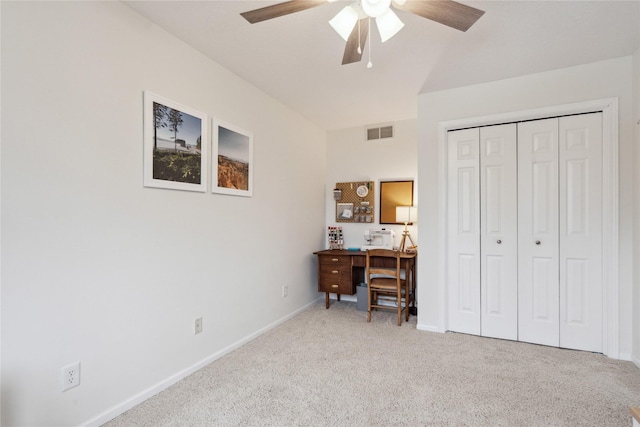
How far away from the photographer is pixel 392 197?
422 centimetres

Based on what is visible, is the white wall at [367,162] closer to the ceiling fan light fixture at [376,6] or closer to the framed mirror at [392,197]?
the framed mirror at [392,197]

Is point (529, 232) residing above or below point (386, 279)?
above

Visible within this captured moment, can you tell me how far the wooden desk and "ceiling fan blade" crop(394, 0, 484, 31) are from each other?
2.68 m

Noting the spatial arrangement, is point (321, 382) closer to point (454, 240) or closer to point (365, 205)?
point (454, 240)

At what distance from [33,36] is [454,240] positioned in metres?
3.43

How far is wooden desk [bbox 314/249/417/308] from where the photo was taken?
388 centimetres

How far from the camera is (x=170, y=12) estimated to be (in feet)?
6.59

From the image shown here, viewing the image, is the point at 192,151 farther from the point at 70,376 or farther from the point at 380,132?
the point at 380,132

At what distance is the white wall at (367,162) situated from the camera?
415 cm

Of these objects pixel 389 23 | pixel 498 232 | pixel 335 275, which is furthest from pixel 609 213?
pixel 335 275

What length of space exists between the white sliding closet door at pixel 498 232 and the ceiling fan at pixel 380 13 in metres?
1.80

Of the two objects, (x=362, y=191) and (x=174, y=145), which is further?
(x=362, y=191)

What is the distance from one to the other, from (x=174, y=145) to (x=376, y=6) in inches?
62.2

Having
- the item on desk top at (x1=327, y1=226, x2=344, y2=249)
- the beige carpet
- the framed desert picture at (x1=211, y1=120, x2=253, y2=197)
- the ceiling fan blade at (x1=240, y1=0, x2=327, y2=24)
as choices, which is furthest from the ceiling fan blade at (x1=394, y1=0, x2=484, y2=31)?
the item on desk top at (x1=327, y1=226, x2=344, y2=249)
